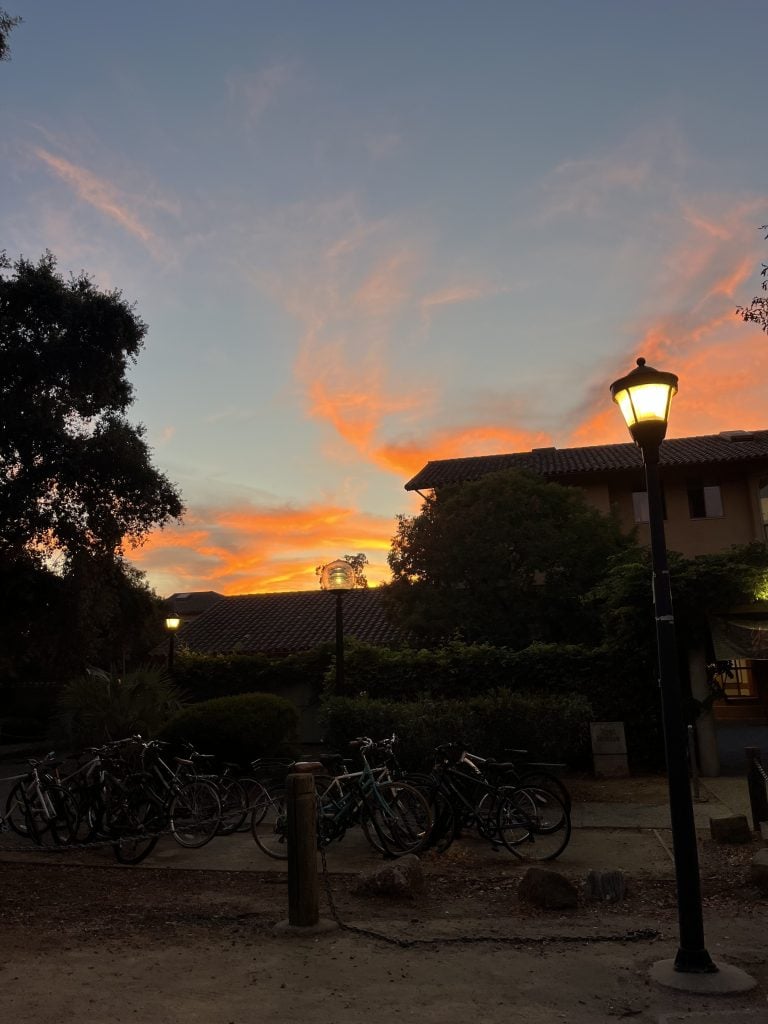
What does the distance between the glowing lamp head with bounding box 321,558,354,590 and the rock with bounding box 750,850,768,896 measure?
24.5 ft

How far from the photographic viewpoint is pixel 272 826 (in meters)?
9.66

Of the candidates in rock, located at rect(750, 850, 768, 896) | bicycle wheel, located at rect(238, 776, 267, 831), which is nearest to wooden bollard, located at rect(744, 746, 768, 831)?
rock, located at rect(750, 850, 768, 896)

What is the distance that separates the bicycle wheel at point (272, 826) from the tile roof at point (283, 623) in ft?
60.8

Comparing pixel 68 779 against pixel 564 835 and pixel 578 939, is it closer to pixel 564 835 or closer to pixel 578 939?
pixel 564 835

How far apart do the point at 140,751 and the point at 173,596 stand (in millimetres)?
79951

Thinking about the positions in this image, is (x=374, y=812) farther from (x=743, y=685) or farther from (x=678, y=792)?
(x=743, y=685)

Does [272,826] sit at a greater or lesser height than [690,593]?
lesser

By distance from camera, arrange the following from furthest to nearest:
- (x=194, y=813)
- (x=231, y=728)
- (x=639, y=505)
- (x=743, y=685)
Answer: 1. (x=639, y=505)
2. (x=743, y=685)
3. (x=231, y=728)
4. (x=194, y=813)

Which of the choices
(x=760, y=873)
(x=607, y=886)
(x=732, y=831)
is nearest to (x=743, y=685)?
(x=732, y=831)

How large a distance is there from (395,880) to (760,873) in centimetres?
288

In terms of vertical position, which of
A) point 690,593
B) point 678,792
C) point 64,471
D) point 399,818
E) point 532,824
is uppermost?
point 64,471

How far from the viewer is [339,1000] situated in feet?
14.3

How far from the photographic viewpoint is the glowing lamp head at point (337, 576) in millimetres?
13031

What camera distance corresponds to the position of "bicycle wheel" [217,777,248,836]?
9555mm
